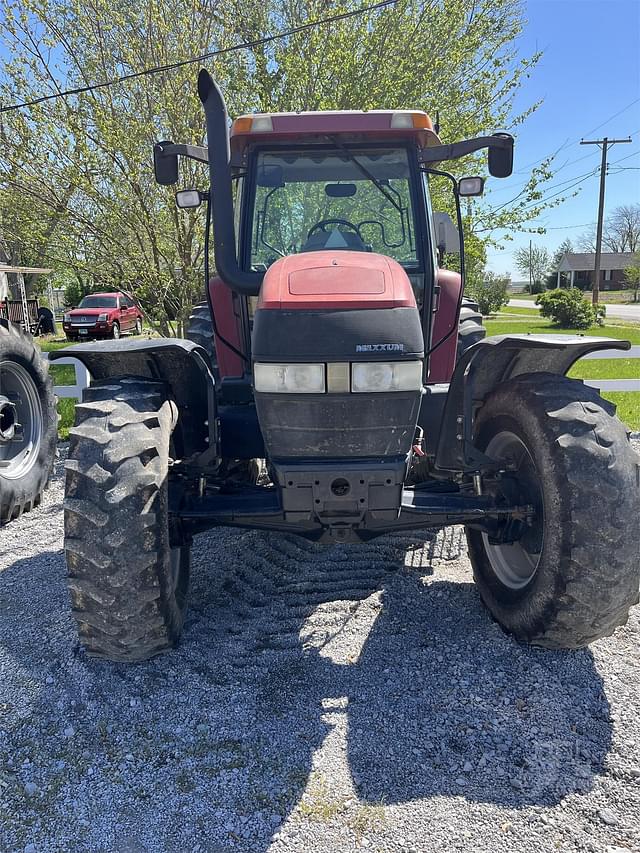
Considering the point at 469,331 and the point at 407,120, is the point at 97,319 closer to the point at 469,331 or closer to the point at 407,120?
the point at 469,331

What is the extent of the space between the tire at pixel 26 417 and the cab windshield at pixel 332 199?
9.75 ft

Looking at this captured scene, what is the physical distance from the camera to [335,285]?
8.23 ft

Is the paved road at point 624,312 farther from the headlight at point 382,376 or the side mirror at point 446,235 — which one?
the headlight at point 382,376

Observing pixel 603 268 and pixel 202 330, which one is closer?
pixel 202 330

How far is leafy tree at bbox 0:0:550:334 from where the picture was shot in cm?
775

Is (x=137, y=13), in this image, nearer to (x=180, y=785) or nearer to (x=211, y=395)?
(x=211, y=395)

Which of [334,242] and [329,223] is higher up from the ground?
[329,223]

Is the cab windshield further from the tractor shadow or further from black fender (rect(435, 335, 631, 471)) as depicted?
the tractor shadow

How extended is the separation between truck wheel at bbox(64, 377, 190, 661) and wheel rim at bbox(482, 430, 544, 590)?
5.40ft

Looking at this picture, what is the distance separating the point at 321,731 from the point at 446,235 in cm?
273

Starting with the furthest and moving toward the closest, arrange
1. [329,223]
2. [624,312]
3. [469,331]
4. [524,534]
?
1. [624,312]
2. [469,331]
3. [329,223]
4. [524,534]

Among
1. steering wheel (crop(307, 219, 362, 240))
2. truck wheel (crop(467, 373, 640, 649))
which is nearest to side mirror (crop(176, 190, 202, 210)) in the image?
steering wheel (crop(307, 219, 362, 240))

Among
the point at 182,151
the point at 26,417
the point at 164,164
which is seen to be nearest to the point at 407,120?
the point at 182,151

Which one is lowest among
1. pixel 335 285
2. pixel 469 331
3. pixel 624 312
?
pixel 624 312
